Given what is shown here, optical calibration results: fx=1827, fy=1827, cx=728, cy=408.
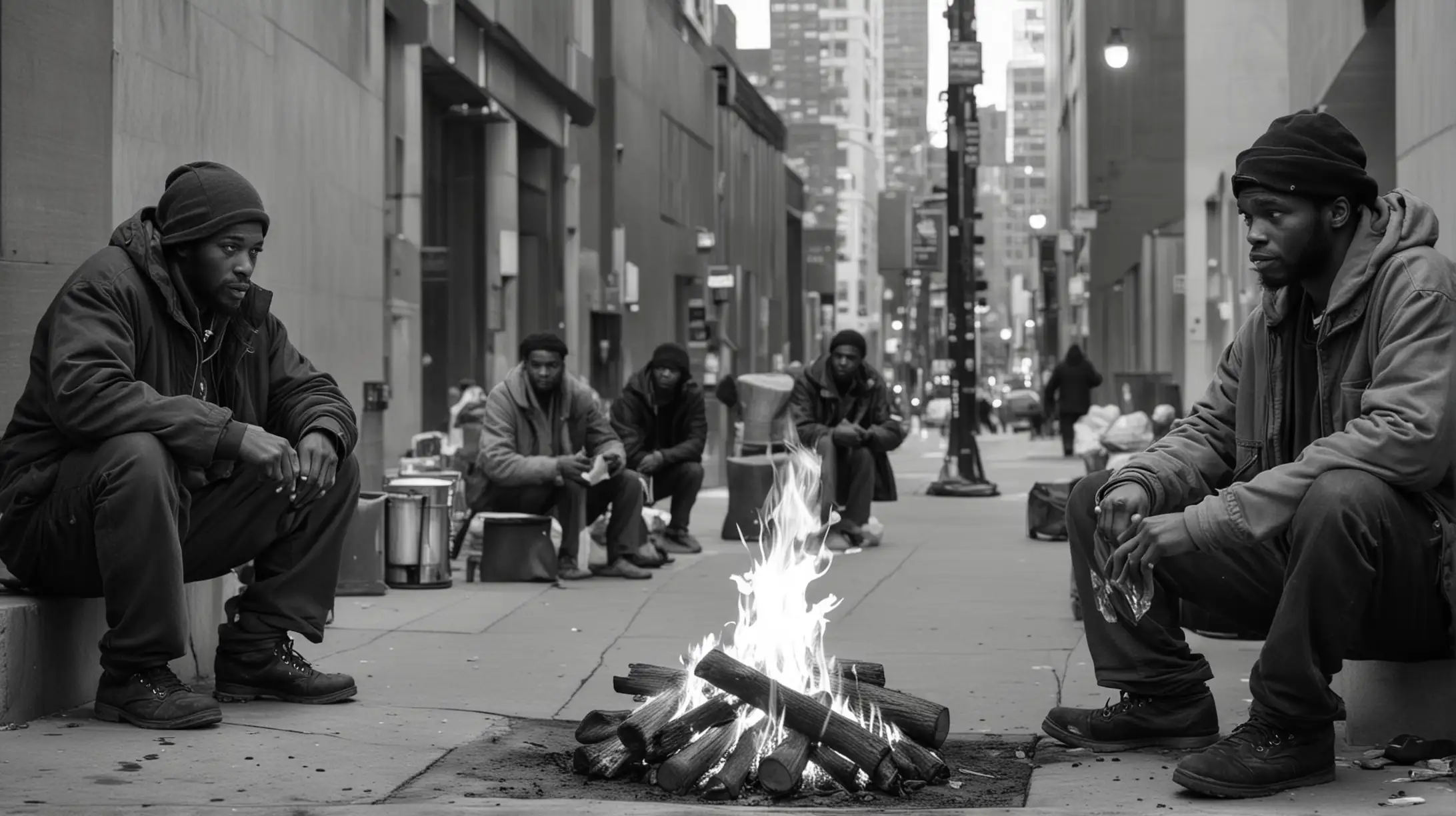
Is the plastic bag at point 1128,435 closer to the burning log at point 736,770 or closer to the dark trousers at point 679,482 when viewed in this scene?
the dark trousers at point 679,482

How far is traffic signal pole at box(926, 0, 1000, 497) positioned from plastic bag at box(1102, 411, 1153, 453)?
3753mm

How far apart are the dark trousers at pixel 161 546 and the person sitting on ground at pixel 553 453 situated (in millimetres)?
4719

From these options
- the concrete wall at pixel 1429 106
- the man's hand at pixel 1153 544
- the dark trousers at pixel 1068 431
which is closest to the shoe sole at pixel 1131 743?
the man's hand at pixel 1153 544

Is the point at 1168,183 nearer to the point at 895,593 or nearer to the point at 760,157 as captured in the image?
the point at 895,593

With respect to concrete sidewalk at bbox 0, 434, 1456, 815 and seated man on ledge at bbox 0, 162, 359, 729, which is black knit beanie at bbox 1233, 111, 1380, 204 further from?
seated man on ledge at bbox 0, 162, 359, 729

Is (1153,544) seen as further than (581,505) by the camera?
No

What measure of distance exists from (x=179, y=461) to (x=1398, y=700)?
3645mm

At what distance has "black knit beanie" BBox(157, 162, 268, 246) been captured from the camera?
5.75 metres

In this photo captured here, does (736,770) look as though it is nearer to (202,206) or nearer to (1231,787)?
(1231,787)

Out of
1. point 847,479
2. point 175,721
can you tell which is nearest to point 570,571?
point 847,479

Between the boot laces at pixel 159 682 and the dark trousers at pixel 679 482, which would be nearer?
the boot laces at pixel 159 682

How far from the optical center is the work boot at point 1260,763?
4578 millimetres

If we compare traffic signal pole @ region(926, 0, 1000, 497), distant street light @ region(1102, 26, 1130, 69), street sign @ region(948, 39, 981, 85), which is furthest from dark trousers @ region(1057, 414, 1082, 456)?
street sign @ region(948, 39, 981, 85)

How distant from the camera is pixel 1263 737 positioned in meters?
4.66
